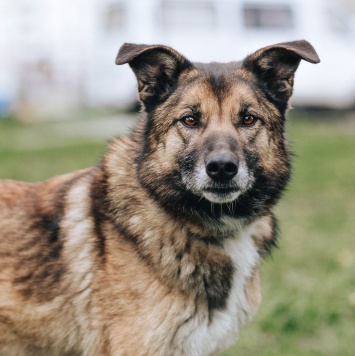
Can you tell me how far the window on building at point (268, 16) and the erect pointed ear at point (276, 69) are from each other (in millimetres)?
15864

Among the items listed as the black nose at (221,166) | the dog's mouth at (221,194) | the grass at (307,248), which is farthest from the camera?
the grass at (307,248)

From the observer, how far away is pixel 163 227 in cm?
384

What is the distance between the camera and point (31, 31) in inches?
1202

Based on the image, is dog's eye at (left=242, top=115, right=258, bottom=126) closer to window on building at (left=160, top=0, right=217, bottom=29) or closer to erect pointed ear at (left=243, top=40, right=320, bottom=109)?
erect pointed ear at (left=243, top=40, right=320, bottom=109)

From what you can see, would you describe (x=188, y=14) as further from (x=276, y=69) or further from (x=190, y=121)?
(x=190, y=121)

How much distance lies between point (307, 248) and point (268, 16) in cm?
1396

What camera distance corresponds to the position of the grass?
4.96 meters

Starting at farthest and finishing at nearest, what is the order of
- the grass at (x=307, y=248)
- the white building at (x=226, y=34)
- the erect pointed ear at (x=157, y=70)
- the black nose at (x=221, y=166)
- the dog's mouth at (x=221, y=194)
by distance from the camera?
the white building at (x=226, y=34) < the grass at (x=307, y=248) < the erect pointed ear at (x=157, y=70) < the dog's mouth at (x=221, y=194) < the black nose at (x=221, y=166)

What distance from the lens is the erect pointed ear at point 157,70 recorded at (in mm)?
3871

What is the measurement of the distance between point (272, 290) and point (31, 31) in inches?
1055

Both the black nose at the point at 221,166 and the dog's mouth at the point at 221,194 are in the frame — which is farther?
the dog's mouth at the point at 221,194

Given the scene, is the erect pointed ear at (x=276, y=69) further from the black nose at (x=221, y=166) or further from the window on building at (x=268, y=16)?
the window on building at (x=268, y=16)

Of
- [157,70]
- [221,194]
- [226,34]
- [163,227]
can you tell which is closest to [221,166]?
[221,194]

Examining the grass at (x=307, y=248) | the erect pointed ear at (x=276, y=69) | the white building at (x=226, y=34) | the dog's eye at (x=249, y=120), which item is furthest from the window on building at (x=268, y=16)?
the dog's eye at (x=249, y=120)
